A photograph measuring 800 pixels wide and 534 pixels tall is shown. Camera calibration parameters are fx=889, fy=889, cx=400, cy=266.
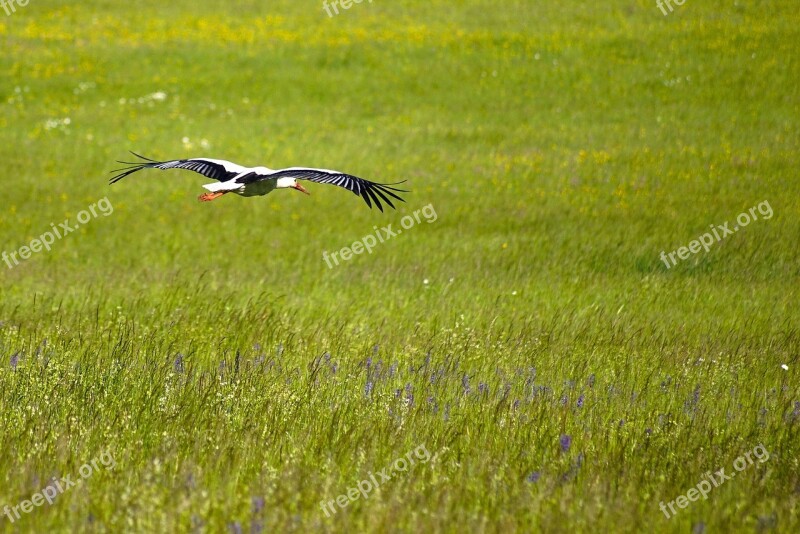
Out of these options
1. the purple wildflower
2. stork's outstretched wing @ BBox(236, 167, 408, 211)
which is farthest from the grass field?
stork's outstretched wing @ BBox(236, 167, 408, 211)

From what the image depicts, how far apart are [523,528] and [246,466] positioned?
1364mm

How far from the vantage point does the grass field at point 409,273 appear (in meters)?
→ 4.08

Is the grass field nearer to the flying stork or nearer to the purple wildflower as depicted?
the purple wildflower

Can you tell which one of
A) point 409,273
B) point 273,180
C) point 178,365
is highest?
point 273,180

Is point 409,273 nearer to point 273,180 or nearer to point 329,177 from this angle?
point 273,180

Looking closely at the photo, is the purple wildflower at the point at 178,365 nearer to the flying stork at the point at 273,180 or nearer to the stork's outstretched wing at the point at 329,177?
the flying stork at the point at 273,180

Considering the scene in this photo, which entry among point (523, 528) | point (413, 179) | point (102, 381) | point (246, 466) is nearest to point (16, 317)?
point (102, 381)

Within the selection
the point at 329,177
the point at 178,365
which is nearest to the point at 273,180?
the point at 329,177

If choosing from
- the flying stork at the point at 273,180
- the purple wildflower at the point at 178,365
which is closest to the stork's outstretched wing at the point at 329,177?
the flying stork at the point at 273,180

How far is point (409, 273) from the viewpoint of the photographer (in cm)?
1156

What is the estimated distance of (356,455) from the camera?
4379 mm

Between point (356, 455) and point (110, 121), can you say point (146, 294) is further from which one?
point (110, 121)

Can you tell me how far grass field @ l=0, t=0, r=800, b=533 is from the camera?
4.08 meters

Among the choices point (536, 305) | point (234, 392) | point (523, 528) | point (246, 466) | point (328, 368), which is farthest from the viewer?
point (536, 305)
